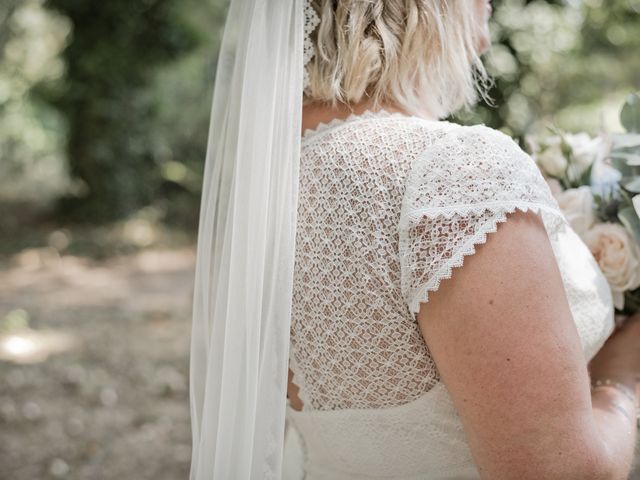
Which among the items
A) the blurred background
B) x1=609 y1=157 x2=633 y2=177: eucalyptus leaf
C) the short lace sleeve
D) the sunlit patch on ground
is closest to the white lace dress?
the short lace sleeve

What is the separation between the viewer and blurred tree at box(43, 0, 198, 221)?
10.8 m

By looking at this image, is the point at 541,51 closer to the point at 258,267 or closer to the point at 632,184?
the point at 632,184

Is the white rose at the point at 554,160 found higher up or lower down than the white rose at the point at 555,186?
higher up

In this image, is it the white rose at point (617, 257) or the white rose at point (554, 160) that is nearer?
the white rose at point (617, 257)

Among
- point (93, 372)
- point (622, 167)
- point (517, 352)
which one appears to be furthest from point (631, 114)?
point (93, 372)

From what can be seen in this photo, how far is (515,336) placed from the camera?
1.12 m

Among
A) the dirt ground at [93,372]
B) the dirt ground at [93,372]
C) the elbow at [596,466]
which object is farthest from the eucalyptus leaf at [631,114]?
the dirt ground at [93,372]

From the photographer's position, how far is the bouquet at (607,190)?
1783mm

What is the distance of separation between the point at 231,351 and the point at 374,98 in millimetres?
618

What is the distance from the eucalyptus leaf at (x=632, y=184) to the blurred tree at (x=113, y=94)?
1001cm

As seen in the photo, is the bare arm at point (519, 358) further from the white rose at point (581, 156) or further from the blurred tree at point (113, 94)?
the blurred tree at point (113, 94)

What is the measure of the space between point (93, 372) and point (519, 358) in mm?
5572

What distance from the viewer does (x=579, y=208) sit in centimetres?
190

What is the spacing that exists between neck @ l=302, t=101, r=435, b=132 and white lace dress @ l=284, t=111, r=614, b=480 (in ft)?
0.10
